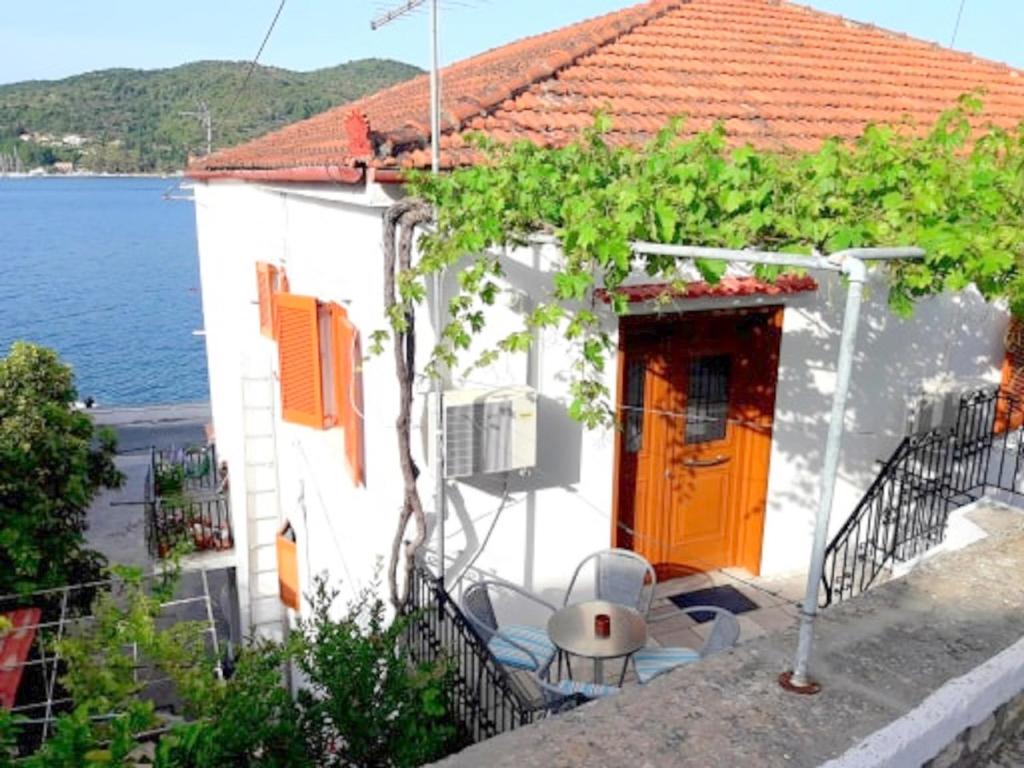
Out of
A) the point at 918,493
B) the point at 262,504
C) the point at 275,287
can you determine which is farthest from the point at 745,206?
the point at 262,504

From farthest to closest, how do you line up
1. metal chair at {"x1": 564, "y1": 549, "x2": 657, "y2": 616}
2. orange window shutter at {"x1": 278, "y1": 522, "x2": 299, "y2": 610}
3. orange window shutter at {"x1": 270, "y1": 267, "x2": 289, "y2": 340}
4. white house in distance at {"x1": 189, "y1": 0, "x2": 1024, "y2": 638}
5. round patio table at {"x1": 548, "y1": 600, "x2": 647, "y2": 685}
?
orange window shutter at {"x1": 278, "y1": 522, "x2": 299, "y2": 610}
orange window shutter at {"x1": 270, "y1": 267, "x2": 289, "y2": 340}
metal chair at {"x1": 564, "y1": 549, "x2": 657, "y2": 616}
white house in distance at {"x1": 189, "y1": 0, "x2": 1024, "y2": 638}
round patio table at {"x1": 548, "y1": 600, "x2": 647, "y2": 685}

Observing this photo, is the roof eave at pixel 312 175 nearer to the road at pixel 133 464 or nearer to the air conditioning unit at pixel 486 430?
the air conditioning unit at pixel 486 430

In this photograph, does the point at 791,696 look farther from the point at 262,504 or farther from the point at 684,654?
the point at 262,504

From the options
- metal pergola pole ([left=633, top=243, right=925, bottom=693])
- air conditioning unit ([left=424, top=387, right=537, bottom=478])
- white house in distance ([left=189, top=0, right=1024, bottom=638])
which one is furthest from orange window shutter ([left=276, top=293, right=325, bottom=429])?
metal pergola pole ([left=633, top=243, right=925, bottom=693])

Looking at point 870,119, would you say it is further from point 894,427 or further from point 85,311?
point 85,311

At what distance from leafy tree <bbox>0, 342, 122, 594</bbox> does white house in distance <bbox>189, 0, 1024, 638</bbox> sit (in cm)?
291

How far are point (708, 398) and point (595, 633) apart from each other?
2694 millimetres

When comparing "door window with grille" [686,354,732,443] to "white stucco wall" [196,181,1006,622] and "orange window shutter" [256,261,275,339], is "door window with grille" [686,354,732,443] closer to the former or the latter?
"white stucco wall" [196,181,1006,622]

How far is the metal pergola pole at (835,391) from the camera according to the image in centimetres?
279

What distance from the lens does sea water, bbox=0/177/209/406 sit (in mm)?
53188

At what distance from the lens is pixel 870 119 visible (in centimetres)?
769

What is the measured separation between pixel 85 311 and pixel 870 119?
246ft

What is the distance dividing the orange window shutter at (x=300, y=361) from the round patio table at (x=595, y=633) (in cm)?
304

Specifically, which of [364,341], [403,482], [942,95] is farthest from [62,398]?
[942,95]
